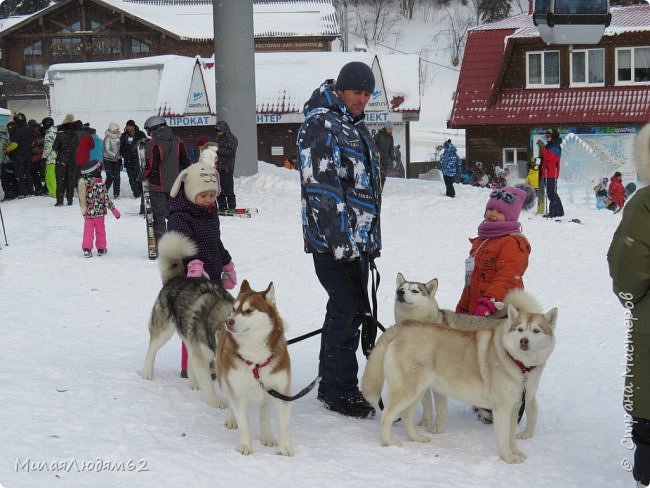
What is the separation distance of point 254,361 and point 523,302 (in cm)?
160

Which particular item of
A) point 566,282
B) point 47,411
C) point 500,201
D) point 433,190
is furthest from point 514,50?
point 47,411

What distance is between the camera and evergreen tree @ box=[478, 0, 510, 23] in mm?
60594

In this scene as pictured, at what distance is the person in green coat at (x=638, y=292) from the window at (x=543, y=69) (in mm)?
25226

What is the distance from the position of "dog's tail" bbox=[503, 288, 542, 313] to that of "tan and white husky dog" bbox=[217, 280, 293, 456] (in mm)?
1365

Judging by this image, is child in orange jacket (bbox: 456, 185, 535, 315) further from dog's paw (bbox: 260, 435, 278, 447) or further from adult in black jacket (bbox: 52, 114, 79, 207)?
adult in black jacket (bbox: 52, 114, 79, 207)

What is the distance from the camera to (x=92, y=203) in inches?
427

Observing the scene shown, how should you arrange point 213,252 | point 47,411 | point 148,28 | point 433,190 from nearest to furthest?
point 47,411, point 213,252, point 433,190, point 148,28

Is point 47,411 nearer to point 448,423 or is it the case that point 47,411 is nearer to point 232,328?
point 232,328

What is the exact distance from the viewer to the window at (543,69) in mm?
27453

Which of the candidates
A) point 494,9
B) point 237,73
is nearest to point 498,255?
point 237,73

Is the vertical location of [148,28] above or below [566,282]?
above

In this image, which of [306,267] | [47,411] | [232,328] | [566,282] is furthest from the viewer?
[306,267]

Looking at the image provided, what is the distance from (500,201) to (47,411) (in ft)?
10.3

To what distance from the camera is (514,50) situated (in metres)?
27.4
